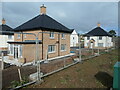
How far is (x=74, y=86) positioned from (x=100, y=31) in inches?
1387

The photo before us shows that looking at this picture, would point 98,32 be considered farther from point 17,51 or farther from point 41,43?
point 17,51

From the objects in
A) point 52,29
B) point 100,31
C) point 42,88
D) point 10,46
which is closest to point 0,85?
point 42,88

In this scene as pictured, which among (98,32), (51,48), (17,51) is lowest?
(17,51)

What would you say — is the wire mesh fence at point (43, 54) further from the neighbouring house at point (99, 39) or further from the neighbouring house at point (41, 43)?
the neighbouring house at point (99, 39)

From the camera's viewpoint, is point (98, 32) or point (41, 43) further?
point (98, 32)

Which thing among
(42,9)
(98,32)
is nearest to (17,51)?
(42,9)

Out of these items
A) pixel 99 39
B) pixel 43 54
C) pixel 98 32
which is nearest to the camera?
pixel 43 54

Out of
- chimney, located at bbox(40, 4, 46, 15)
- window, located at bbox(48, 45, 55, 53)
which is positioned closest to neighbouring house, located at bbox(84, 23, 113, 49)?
chimney, located at bbox(40, 4, 46, 15)

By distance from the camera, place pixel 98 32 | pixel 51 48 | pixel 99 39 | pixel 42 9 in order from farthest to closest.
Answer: pixel 98 32 < pixel 99 39 < pixel 42 9 < pixel 51 48

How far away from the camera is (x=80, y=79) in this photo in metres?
6.64

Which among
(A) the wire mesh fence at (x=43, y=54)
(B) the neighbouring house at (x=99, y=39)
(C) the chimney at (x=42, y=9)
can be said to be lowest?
(A) the wire mesh fence at (x=43, y=54)

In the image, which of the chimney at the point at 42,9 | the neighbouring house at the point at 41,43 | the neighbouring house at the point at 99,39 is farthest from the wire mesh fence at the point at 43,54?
the neighbouring house at the point at 99,39

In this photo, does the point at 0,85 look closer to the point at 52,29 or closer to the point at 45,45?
the point at 45,45

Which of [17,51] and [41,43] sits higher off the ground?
[41,43]
